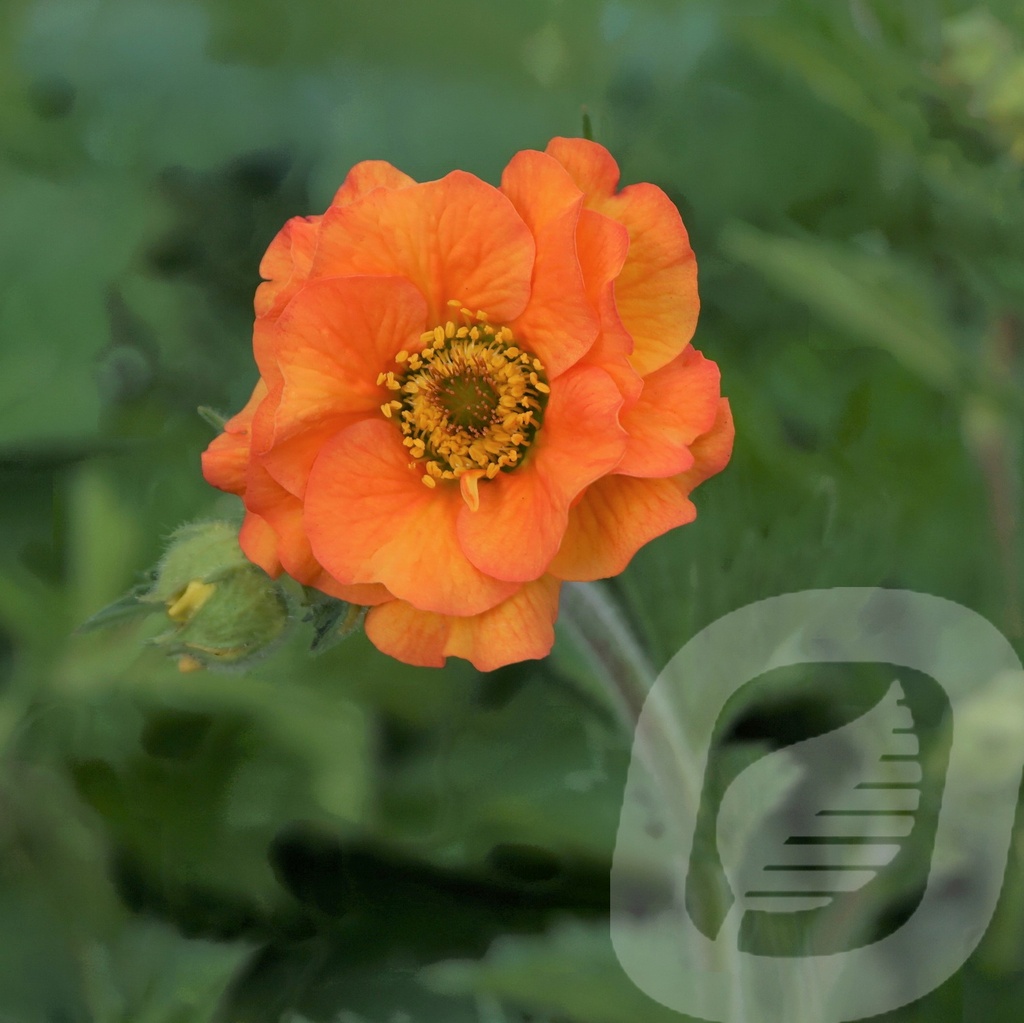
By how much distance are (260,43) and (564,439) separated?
3.55 feet

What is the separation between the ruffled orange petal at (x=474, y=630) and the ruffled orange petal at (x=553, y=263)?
0.44ft

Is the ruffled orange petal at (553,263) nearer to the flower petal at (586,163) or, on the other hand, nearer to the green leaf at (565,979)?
the flower petal at (586,163)

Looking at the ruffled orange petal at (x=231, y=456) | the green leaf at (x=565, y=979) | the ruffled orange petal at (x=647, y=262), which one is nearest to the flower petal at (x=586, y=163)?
the ruffled orange petal at (x=647, y=262)

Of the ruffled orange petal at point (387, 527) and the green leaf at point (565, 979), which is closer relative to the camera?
the ruffled orange petal at point (387, 527)

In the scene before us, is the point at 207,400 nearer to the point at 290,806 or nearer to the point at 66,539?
the point at 66,539

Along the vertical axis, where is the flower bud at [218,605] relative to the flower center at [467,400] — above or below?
below

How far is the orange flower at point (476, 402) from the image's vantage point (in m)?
0.59

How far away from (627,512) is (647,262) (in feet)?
0.48

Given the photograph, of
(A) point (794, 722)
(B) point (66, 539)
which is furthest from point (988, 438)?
(B) point (66, 539)

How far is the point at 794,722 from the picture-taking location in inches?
35.2

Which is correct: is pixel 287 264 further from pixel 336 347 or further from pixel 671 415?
pixel 671 415

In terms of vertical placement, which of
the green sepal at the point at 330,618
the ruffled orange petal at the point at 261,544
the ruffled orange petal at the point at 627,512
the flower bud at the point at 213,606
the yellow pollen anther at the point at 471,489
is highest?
the ruffled orange petal at the point at 627,512

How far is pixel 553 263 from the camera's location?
0.60 m

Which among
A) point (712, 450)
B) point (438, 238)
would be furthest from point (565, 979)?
point (438, 238)
